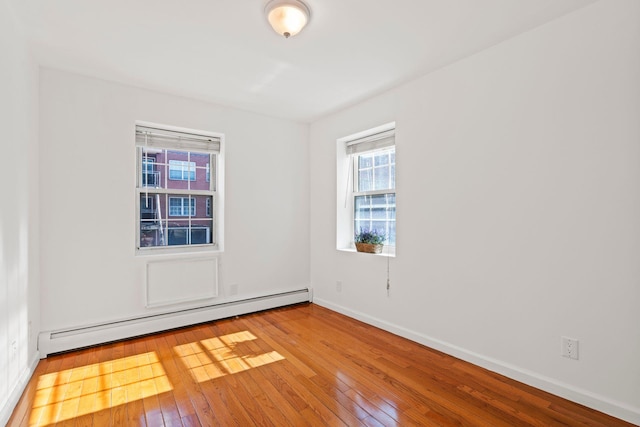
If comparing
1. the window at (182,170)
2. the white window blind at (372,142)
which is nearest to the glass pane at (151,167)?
the window at (182,170)

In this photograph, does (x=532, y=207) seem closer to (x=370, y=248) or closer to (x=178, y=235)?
(x=370, y=248)

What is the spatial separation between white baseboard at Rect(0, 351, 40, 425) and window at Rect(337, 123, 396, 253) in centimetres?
299

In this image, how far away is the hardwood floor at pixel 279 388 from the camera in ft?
6.23

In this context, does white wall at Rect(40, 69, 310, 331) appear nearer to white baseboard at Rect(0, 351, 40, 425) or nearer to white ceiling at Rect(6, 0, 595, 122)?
white ceiling at Rect(6, 0, 595, 122)

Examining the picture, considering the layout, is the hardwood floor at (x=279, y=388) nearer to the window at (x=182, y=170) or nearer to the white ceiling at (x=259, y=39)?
the window at (x=182, y=170)

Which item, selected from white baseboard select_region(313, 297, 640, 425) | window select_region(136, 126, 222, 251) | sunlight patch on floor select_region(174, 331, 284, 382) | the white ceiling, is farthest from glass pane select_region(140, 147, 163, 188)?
white baseboard select_region(313, 297, 640, 425)

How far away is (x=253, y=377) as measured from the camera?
2.38m

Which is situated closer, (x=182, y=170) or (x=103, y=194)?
(x=103, y=194)

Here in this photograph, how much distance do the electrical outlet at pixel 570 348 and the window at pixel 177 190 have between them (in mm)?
3374

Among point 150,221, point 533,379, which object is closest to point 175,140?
point 150,221

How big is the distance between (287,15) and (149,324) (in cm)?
305

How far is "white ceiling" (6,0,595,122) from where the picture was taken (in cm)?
204

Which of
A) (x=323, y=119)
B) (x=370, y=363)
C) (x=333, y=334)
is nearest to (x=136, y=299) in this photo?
(x=333, y=334)

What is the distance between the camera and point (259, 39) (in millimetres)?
2393
